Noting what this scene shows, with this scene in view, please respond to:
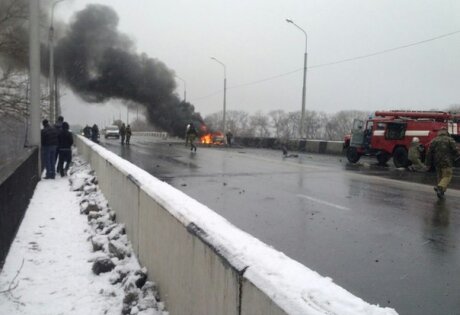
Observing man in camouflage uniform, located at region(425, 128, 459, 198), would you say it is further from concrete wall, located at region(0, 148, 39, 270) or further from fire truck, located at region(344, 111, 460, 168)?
fire truck, located at region(344, 111, 460, 168)

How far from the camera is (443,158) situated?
9.49m

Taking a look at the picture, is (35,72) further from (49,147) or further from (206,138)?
(206,138)

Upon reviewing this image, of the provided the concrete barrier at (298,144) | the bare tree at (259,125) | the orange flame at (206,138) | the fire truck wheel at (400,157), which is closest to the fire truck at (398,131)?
the fire truck wheel at (400,157)

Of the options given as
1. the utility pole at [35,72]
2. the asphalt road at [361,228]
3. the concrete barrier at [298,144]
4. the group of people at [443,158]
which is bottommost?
the asphalt road at [361,228]

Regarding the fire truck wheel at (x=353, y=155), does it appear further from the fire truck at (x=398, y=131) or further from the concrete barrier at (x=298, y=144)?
the concrete barrier at (x=298, y=144)

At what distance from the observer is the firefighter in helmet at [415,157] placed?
54.6 feet

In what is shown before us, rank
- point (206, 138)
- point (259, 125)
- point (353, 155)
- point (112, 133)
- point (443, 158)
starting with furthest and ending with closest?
point (259, 125) → point (112, 133) → point (206, 138) → point (353, 155) → point (443, 158)

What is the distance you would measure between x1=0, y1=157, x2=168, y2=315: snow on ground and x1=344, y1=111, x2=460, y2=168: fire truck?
46.2 feet

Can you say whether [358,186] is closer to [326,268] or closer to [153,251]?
[326,268]

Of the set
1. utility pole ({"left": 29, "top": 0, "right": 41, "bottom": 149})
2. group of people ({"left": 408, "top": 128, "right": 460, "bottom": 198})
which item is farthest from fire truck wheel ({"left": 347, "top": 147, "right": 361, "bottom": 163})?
utility pole ({"left": 29, "top": 0, "right": 41, "bottom": 149})

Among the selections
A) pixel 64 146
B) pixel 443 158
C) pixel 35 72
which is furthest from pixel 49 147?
pixel 443 158

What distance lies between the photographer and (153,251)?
13.5 feet

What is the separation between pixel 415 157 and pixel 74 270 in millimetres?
14768

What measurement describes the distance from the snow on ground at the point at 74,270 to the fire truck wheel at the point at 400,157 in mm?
13825
